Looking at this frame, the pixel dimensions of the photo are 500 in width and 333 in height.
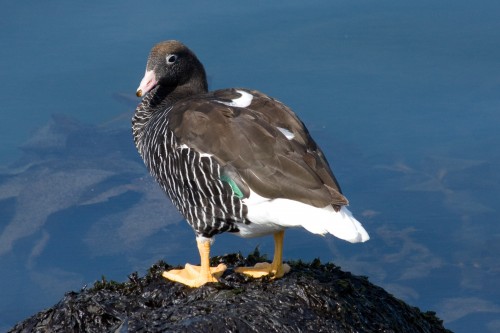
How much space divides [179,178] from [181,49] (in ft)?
3.31

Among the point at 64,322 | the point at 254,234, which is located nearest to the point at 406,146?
the point at 254,234

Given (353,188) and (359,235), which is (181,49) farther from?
(353,188)

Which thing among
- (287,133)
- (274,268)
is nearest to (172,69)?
(287,133)

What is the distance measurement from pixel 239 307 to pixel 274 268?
45 cm

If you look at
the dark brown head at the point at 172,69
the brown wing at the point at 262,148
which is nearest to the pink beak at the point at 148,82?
the dark brown head at the point at 172,69

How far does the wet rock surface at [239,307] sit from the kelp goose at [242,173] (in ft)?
0.49

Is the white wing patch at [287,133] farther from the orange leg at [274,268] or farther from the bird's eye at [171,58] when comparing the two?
the bird's eye at [171,58]

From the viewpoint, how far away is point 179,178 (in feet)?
16.6

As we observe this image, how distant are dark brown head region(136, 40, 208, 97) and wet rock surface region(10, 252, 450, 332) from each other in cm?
115

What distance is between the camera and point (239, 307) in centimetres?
454

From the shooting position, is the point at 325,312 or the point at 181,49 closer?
the point at 325,312

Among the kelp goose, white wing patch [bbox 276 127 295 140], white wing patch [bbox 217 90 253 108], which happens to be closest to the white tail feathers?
the kelp goose

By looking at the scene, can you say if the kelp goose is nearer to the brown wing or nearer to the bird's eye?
the brown wing

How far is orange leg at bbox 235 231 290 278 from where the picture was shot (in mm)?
4926
